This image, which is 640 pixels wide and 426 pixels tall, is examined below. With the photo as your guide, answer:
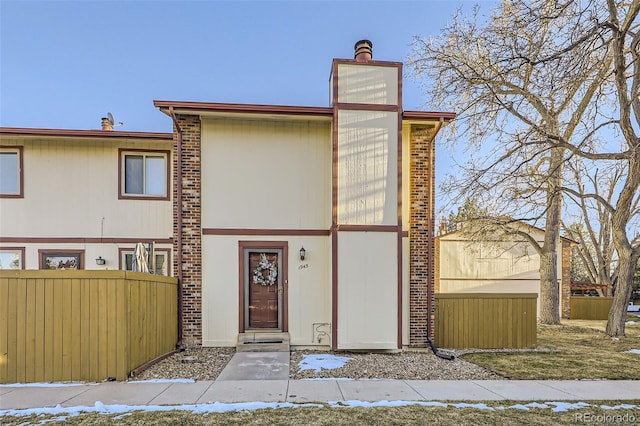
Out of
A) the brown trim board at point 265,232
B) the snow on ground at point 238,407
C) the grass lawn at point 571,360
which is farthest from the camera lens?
the brown trim board at point 265,232

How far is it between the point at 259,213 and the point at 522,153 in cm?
802

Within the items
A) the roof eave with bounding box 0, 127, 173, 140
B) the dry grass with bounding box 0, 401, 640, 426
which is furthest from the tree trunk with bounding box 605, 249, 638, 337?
the roof eave with bounding box 0, 127, 173, 140

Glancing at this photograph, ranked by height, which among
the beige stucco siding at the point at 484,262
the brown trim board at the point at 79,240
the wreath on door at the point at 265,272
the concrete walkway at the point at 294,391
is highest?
the brown trim board at the point at 79,240

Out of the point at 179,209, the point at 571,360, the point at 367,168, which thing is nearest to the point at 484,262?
the point at 571,360

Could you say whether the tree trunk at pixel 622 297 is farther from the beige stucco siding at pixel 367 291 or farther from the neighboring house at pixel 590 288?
the neighboring house at pixel 590 288

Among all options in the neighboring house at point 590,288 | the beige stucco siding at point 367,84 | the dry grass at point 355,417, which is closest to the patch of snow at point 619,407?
the dry grass at point 355,417

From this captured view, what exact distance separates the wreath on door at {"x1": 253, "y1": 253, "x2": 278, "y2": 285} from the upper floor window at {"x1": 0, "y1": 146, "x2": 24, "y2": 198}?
6.51m

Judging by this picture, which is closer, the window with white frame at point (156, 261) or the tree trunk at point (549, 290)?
the window with white frame at point (156, 261)

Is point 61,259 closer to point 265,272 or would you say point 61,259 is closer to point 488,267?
point 265,272

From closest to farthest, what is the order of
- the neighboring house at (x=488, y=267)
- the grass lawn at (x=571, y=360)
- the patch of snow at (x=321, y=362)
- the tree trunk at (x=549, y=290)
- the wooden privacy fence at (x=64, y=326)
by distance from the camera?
the wooden privacy fence at (x=64, y=326)
the grass lawn at (x=571, y=360)
the patch of snow at (x=321, y=362)
the tree trunk at (x=549, y=290)
the neighboring house at (x=488, y=267)

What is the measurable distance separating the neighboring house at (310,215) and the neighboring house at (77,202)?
0.90ft

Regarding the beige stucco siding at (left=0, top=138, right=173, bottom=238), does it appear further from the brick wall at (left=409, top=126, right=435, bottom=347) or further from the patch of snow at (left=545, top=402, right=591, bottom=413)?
the patch of snow at (left=545, top=402, right=591, bottom=413)

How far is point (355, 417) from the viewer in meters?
4.25

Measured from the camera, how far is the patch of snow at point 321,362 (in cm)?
661
